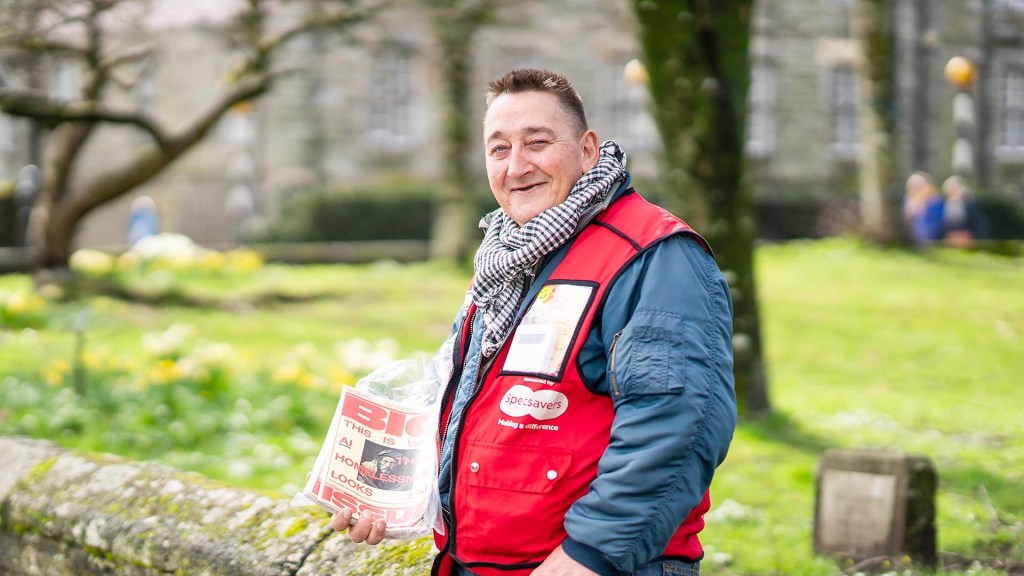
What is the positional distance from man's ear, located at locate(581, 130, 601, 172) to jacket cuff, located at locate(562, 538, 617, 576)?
85 cm

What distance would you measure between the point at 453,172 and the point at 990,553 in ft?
42.8

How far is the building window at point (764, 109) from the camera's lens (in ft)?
90.9

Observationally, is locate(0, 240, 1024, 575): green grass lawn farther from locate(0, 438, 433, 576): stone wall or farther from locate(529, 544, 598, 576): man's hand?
locate(529, 544, 598, 576): man's hand

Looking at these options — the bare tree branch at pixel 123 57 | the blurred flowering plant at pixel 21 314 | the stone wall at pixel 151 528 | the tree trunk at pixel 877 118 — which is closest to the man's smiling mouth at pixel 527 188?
A: the stone wall at pixel 151 528

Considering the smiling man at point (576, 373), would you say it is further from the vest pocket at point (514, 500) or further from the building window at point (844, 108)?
the building window at point (844, 108)

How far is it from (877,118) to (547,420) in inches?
601

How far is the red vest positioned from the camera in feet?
7.20

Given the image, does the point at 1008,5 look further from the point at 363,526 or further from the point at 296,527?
the point at 363,526

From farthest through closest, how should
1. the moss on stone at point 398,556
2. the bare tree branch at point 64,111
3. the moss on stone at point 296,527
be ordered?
the bare tree branch at point 64,111, the moss on stone at point 296,527, the moss on stone at point 398,556

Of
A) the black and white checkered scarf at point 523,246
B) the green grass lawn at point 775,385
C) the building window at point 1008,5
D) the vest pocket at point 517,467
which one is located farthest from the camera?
the building window at point 1008,5

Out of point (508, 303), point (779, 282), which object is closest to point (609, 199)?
point (508, 303)

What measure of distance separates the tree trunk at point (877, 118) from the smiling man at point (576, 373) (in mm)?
14460

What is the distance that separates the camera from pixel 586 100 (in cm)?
2683

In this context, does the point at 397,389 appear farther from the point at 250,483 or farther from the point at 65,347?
the point at 65,347
